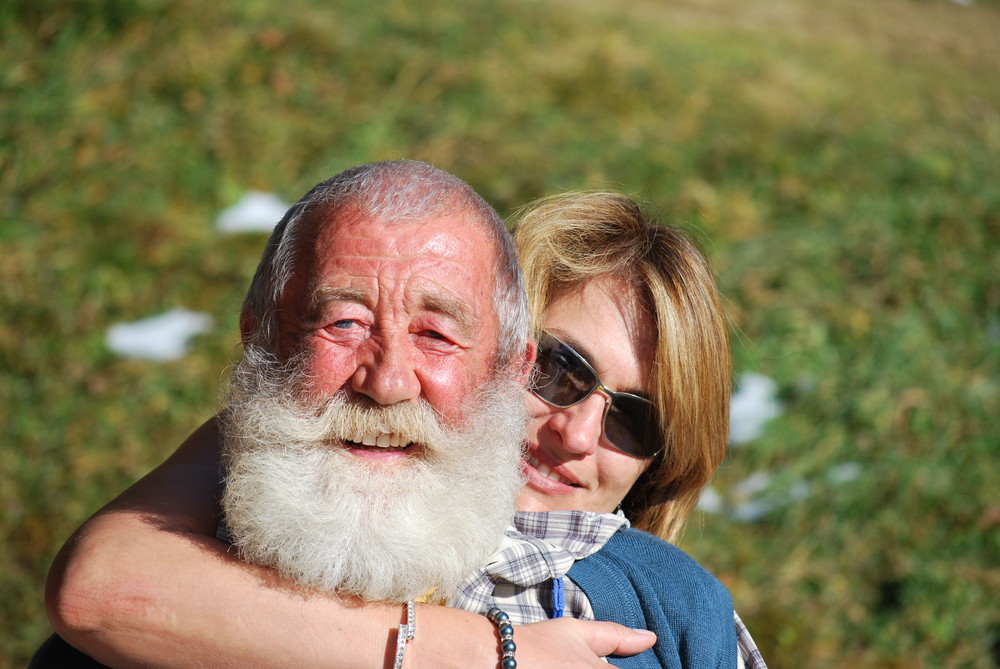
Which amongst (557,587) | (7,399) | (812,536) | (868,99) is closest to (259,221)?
(7,399)

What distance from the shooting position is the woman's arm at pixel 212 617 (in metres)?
2.05

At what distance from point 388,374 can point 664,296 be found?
3.65 feet

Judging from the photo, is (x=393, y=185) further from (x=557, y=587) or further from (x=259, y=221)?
(x=259, y=221)

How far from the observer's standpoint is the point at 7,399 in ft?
17.3

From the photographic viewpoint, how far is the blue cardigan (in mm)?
2502

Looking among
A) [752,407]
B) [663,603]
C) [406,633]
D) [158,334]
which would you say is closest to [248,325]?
[406,633]

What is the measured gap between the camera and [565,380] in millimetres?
2824

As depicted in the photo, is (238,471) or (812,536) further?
(812,536)

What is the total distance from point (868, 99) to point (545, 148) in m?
4.03

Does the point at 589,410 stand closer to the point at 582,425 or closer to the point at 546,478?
the point at 582,425

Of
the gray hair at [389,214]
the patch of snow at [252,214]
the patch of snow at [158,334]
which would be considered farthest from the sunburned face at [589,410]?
the patch of snow at [252,214]

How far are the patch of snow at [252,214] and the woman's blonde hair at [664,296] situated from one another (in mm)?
3769

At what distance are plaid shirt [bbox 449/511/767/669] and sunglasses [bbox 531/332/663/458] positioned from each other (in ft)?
0.99

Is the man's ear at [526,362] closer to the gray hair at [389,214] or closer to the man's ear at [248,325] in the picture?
the gray hair at [389,214]
